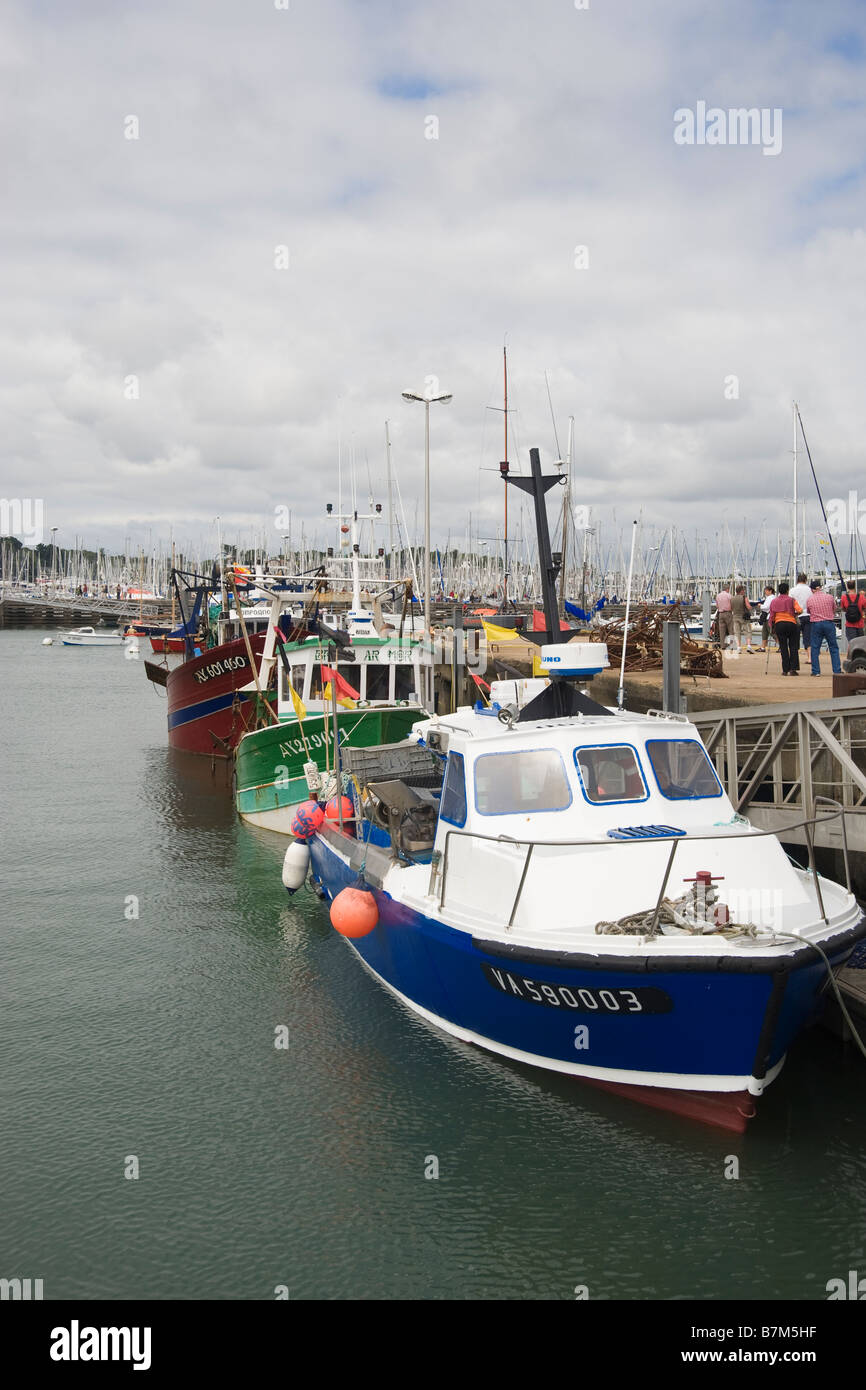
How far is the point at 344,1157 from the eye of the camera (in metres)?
7.61

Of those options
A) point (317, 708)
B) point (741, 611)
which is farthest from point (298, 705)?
point (741, 611)

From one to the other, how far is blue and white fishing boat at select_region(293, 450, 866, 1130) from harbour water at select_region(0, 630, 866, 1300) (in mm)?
462

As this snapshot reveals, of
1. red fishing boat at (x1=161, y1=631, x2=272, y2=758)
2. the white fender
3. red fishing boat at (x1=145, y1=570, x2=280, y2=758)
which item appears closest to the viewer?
the white fender

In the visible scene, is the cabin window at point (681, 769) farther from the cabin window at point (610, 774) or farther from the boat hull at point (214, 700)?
the boat hull at point (214, 700)

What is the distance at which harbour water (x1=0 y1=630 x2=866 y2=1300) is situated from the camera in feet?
21.0

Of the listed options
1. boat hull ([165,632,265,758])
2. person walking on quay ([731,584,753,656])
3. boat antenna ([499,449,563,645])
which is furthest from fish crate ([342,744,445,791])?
person walking on quay ([731,584,753,656])

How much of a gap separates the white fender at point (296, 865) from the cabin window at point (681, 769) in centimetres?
615

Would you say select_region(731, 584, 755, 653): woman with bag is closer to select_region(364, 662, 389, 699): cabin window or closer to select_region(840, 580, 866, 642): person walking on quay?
select_region(840, 580, 866, 642): person walking on quay

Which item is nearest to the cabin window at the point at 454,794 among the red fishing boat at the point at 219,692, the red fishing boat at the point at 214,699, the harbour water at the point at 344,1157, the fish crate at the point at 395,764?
the harbour water at the point at 344,1157

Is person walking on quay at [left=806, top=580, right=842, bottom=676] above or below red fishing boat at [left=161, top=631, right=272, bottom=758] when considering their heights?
above

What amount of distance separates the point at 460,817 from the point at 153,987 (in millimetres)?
4380
